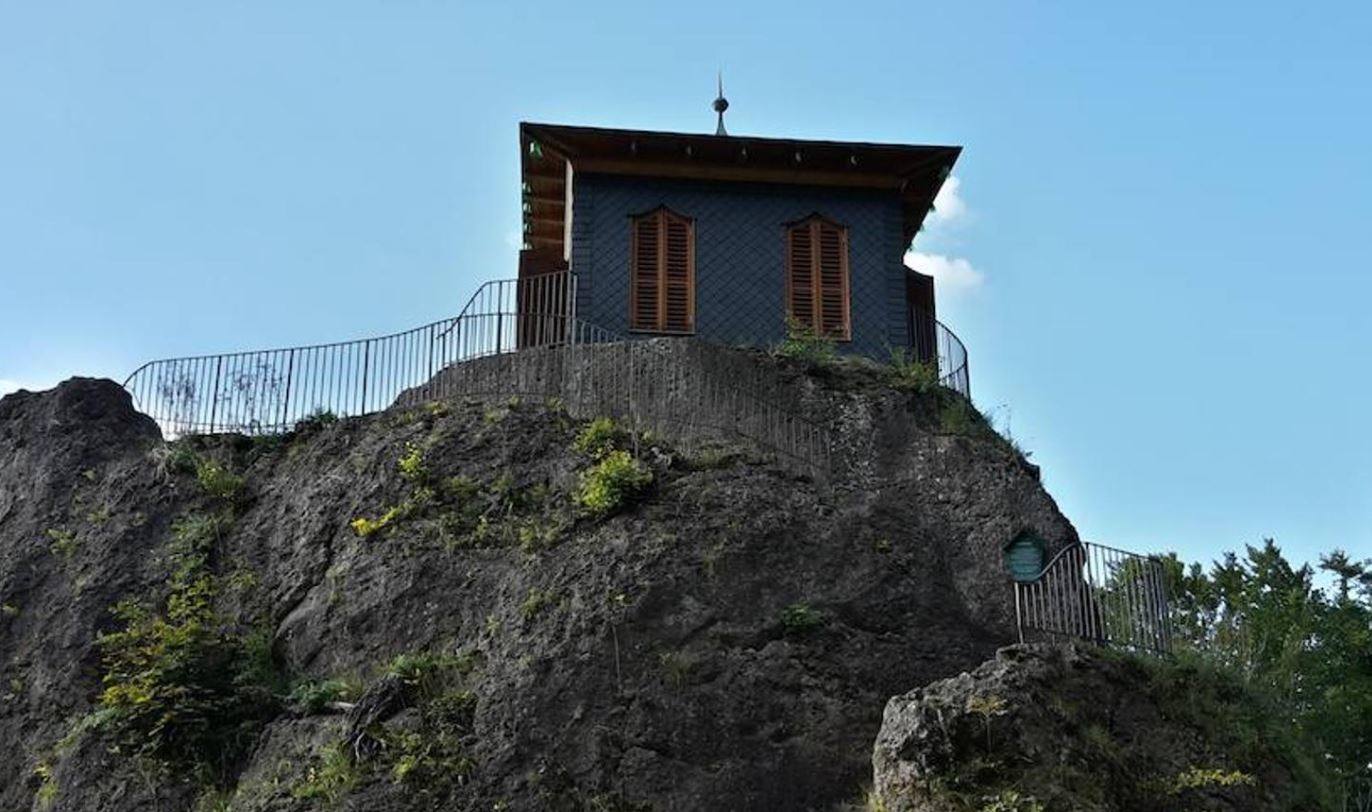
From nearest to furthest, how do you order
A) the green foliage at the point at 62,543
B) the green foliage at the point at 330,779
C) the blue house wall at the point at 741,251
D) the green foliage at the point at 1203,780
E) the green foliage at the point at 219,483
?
1. the green foliage at the point at 1203,780
2. the green foliage at the point at 330,779
3. the green foliage at the point at 62,543
4. the green foliage at the point at 219,483
5. the blue house wall at the point at 741,251

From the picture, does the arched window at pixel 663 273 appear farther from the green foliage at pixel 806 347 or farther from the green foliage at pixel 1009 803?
the green foliage at pixel 1009 803

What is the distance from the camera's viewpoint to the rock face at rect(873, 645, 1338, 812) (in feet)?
52.0

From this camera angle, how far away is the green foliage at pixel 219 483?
23.0m

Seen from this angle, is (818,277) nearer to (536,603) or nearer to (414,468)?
(414,468)

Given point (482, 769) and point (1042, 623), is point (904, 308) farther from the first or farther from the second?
point (482, 769)

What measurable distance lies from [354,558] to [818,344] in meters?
8.40

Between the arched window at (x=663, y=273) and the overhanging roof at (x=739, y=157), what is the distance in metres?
0.90

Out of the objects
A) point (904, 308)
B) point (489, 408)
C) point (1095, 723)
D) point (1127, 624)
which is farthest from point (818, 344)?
point (1095, 723)

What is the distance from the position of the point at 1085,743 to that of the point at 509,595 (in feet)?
23.4

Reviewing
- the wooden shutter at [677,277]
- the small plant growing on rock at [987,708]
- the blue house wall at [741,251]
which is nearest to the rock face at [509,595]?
the small plant growing on rock at [987,708]

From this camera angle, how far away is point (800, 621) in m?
18.8

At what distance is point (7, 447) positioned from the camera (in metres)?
24.5

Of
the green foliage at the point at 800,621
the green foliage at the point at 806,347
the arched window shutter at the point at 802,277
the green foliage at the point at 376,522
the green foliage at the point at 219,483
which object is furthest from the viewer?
the arched window shutter at the point at 802,277

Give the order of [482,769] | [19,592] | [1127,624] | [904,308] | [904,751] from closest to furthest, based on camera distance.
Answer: [904,751], [482,769], [1127,624], [19,592], [904,308]
